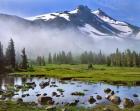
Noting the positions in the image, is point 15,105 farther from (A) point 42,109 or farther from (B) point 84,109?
(B) point 84,109

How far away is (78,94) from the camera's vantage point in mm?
90562

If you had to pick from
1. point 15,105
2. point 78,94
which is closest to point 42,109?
point 15,105

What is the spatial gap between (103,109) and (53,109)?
7904 mm

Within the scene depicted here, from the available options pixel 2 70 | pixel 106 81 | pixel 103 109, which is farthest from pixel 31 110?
pixel 2 70

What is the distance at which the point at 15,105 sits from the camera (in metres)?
63.3

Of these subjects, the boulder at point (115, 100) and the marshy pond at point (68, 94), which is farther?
the boulder at point (115, 100)

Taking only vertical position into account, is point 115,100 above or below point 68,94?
below

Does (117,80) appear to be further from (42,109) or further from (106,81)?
(42,109)

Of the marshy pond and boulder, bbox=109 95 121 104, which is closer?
the marshy pond

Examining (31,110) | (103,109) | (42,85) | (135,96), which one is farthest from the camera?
(42,85)

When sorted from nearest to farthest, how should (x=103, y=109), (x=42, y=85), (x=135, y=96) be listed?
1. (x=103, y=109)
2. (x=135, y=96)
3. (x=42, y=85)

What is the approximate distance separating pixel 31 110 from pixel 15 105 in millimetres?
6816

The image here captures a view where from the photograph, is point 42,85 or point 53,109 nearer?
point 53,109

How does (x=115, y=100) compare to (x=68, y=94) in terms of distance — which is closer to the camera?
(x=115, y=100)
